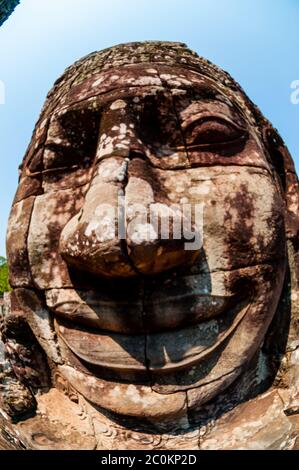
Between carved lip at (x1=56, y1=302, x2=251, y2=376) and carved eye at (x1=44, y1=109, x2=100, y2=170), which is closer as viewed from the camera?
carved lip at (x1=56, y1=302, x2=251, y2=376)

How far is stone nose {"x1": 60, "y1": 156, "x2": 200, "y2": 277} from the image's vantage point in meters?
1.71

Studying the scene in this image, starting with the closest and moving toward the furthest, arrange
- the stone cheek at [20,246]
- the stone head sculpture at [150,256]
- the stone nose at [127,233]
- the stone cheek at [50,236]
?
the stone nose at [127,233], the stone head sculpture at [150,256], the stone cheek at [50,236], the stone cheek at [20,246]

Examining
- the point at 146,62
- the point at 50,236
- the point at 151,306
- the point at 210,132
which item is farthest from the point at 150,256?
the point at 146,62

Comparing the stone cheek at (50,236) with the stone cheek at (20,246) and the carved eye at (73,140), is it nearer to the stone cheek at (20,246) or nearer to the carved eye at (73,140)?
the stone cheek at (20,246)

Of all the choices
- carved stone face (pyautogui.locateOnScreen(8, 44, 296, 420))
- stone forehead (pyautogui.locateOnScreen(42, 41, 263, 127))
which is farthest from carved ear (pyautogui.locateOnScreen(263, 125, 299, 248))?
carved stone face (pyautogui.locateOnScreen(8, 44, 296, 420))

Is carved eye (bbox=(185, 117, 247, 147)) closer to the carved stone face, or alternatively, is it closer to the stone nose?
the carved stone face

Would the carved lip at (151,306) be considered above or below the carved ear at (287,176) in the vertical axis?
below

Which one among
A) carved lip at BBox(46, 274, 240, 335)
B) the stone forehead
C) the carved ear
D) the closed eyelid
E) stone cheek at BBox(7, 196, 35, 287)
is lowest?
carved lip at BBox(46, 274, 240, 335)

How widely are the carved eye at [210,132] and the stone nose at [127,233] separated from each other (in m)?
0.40

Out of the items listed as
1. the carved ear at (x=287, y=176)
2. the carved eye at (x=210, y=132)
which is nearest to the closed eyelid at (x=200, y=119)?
the carved eye at (x=210, y=132)

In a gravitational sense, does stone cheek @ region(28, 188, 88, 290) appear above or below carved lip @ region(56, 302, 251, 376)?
above

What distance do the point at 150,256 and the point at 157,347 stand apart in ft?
1.49

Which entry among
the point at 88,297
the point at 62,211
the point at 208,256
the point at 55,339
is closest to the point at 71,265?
the point at 88,297

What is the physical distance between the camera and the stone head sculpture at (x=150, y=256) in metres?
1.87
